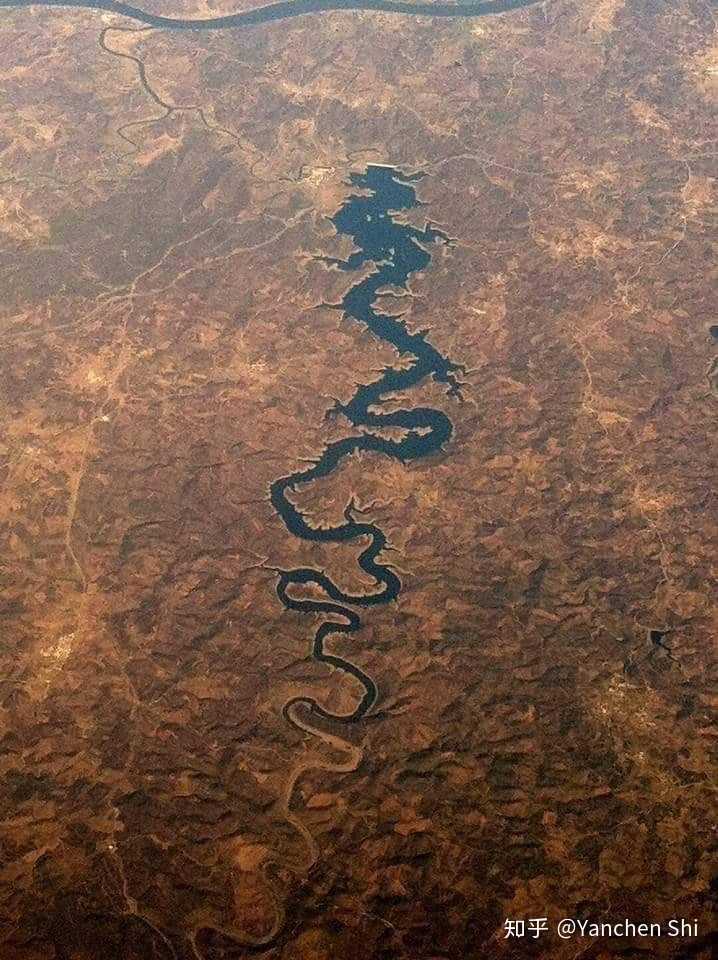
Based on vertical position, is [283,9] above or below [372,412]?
above

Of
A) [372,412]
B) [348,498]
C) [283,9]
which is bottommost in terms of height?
[348,498]

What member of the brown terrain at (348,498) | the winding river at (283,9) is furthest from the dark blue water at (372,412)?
the winding river at (283,9)

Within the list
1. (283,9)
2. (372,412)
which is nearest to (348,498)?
(372,412)

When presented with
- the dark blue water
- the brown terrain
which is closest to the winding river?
the brown terrain

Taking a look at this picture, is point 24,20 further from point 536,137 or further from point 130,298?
point 536,137

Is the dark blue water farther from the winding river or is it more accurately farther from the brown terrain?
the winding river

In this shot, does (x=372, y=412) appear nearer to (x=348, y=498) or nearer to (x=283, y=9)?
(x=348, y=498)

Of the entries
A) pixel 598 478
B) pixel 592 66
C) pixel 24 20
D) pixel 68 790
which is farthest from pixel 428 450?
pixel 24 20

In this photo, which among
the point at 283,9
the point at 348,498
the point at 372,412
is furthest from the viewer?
the point at 283,9
